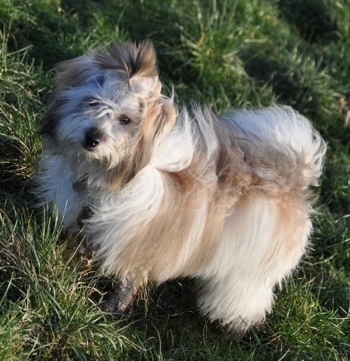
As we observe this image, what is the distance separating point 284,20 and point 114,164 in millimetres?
3461

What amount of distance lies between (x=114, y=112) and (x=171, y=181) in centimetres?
45

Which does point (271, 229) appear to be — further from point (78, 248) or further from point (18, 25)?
point (18, 25)

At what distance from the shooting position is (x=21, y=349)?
3102mm

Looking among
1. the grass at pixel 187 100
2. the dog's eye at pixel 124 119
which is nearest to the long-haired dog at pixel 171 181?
the dog's eye at pixel 124 119

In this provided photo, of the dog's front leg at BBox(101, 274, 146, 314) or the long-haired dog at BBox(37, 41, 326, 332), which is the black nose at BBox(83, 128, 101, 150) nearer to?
the long-haired dog at BBox(37, 41, 326, 332)

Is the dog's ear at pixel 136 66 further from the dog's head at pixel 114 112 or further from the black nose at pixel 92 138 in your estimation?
the black nose at pixel 92 138

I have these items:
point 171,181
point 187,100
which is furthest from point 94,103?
point 187,100

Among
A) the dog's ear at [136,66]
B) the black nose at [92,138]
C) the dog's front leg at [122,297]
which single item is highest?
the dog's ear at [136,66]

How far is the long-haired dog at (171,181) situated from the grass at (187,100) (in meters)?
0.20

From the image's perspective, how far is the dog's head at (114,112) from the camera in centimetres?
305

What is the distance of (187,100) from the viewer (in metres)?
5.07

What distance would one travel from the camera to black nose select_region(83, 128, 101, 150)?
3016 millimetres

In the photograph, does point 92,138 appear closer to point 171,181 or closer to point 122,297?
point 171,181

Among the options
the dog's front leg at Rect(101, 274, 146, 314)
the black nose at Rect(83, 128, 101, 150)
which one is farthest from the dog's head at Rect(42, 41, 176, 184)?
the dog's front leg at Rect(101, 274, 146, 314)
